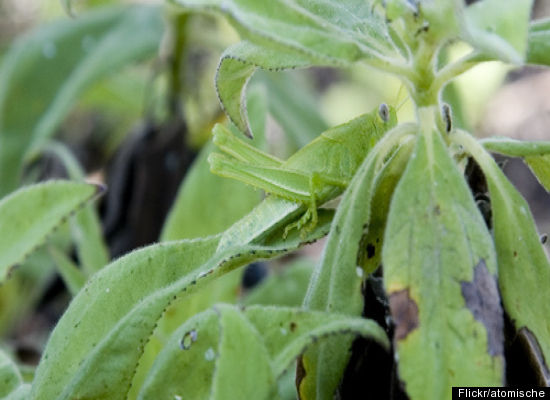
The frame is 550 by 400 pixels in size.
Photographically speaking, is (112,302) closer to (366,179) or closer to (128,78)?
(366,179)

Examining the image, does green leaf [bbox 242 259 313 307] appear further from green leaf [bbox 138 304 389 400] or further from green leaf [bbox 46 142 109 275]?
green leaf [bbox 138 304 389 400]

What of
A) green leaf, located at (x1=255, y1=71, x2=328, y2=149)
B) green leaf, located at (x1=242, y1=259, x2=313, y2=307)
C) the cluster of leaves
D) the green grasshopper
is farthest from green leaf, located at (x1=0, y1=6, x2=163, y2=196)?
the cluster of leaves

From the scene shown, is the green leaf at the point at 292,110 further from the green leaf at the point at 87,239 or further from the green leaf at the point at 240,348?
the green leaf at the point at 240,348

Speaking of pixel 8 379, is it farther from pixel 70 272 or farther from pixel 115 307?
pixel 70 272

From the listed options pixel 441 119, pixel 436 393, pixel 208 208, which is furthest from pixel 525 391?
pixel 208 208

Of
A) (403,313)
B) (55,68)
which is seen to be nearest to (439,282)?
(403,313)

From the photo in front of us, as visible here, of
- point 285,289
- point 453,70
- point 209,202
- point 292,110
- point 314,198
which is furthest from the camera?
point 292,110
